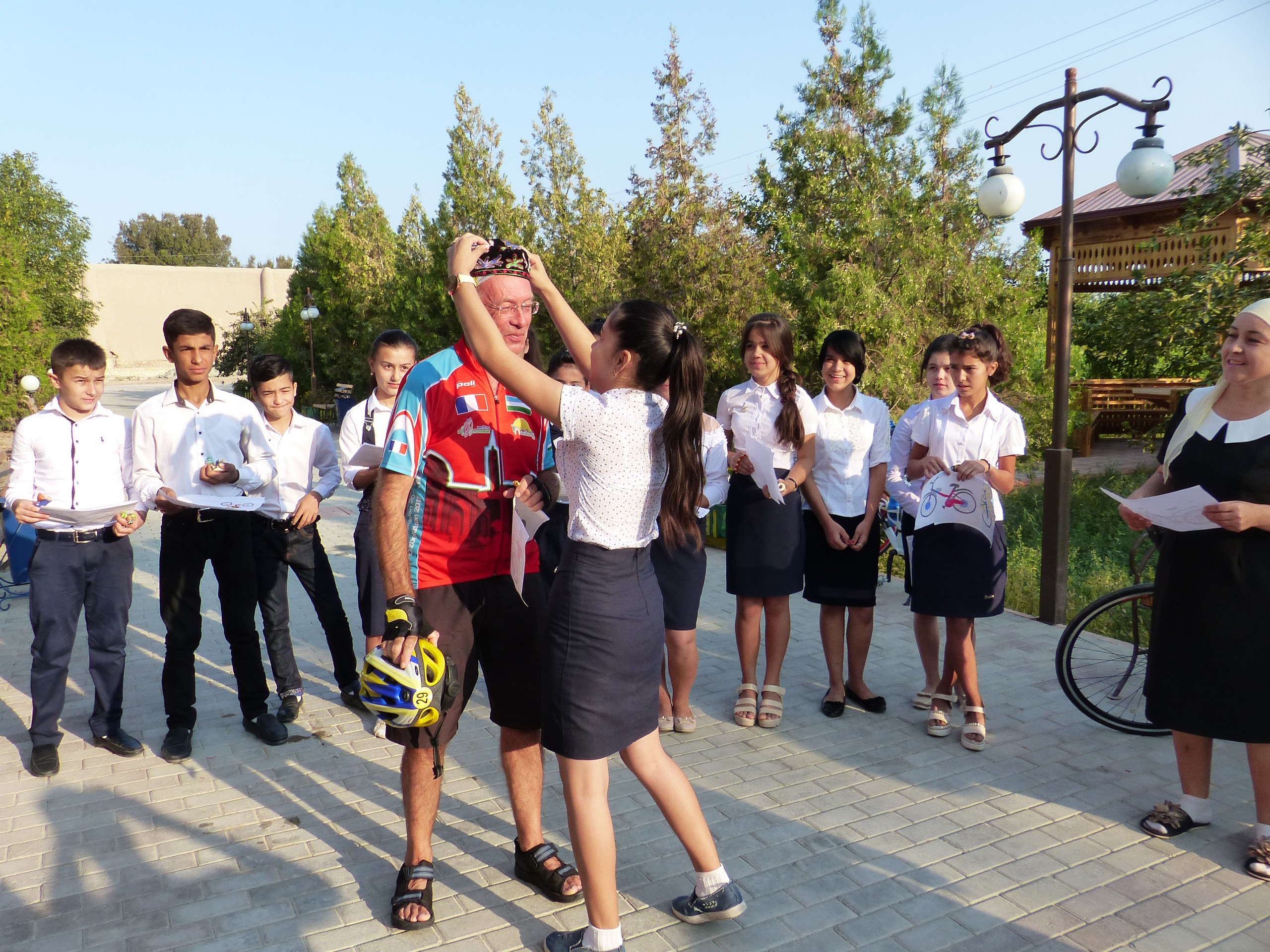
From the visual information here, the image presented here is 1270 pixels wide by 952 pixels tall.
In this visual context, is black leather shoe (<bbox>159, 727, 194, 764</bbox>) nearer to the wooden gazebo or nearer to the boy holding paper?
the boy holding paper

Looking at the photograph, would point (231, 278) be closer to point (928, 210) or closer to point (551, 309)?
point (928, 210)

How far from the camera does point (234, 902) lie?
307 cm

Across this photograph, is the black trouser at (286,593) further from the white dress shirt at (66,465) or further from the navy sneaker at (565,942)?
the navy sneaker at (565,942)

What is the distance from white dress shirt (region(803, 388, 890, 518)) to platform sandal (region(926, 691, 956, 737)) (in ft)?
→ 3.33

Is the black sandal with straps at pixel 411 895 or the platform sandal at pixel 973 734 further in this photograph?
the platform sandal at pixel 973 734

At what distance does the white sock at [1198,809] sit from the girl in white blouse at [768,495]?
6.00 ft

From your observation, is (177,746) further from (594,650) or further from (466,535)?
(594,650)

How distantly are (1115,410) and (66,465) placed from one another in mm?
16436

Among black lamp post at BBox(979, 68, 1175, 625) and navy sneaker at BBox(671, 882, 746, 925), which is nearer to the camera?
navy sneaker at BBox(671, 882, 746, 925)

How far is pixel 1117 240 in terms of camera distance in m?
16.3

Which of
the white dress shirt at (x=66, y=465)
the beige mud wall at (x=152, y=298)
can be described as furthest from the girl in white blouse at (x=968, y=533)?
the beige mud wall at (x=152, y=298)

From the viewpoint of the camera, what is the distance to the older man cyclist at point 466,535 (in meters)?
2.76

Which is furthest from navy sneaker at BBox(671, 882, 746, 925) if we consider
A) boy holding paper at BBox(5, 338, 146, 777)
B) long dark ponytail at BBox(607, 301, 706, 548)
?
boy holding paper at BBox(5, 338, 146, 777)

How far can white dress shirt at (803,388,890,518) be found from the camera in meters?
4.70
